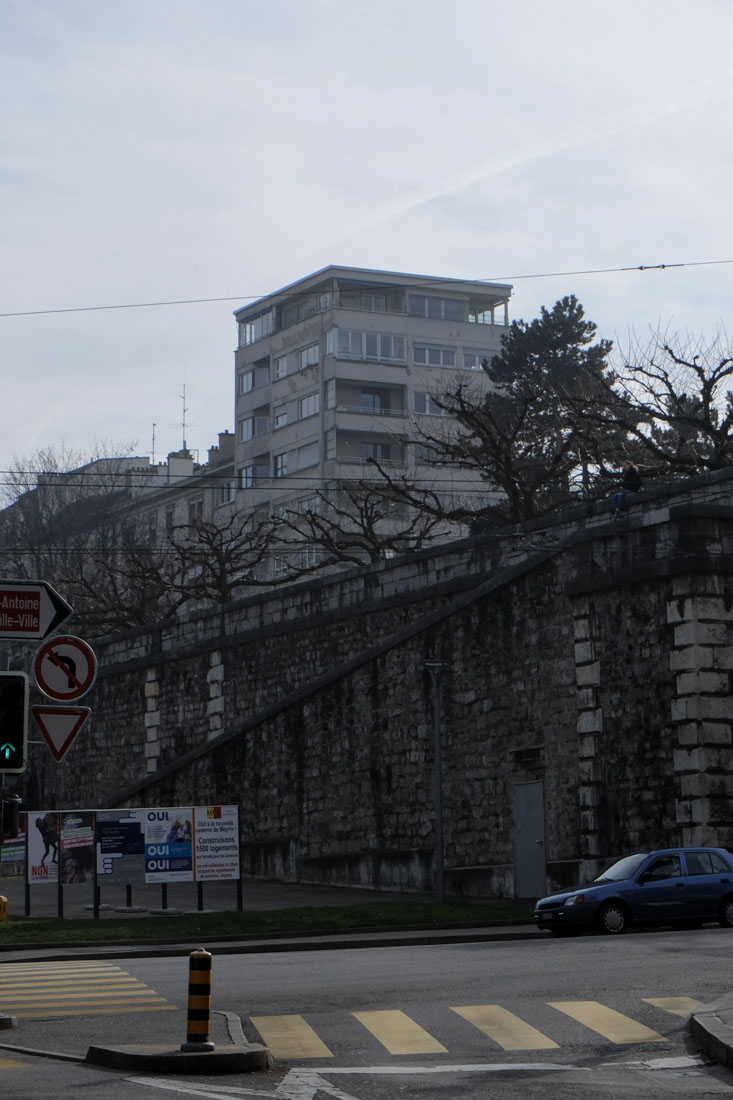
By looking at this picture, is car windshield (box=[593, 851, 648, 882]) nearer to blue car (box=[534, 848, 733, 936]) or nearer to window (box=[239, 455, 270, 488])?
blue car (box=[534, 848, 733, 936])

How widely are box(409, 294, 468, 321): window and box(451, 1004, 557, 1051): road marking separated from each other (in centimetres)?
7519

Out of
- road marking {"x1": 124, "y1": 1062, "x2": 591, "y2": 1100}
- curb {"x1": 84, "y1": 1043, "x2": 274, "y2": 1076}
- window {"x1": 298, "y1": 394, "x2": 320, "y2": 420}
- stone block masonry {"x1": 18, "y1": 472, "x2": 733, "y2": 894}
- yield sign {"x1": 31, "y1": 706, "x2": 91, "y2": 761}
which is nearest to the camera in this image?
road marking {"x1": 124, "y1": 1062, "x2": 591, "y2": 1100}

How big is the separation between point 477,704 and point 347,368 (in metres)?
53.6

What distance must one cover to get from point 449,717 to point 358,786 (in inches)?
125

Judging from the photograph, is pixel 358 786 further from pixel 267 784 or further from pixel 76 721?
pixel 76 721

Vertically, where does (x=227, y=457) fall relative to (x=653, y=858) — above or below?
above

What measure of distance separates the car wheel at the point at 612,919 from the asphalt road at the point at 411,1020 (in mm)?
2362

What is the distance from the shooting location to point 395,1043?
12414 millimetres

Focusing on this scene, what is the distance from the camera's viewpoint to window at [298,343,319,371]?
281 ft

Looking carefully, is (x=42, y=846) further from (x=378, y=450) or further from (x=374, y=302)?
(x=374, y=302)

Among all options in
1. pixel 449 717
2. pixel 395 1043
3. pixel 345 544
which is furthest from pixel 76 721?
pixel 345 544

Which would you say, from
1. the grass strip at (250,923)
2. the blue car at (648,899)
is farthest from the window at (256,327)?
the blue car at (648,899)

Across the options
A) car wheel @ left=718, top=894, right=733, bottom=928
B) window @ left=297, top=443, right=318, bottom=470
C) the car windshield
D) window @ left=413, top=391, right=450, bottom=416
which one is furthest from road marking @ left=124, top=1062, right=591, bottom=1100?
window @ left=413, top=391, right=450, bottom=416

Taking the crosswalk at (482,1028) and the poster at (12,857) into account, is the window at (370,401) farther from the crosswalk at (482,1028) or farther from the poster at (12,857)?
the crosswalk at (482,1028)
